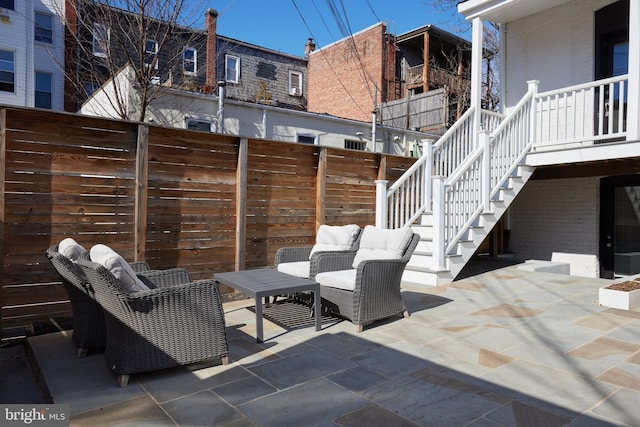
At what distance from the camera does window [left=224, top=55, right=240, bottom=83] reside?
16.8m

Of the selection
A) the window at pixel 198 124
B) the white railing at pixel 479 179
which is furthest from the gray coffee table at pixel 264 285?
the window at pixel 198 124

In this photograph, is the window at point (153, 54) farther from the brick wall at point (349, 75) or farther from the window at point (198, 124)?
the brick wall at point (349, 75)

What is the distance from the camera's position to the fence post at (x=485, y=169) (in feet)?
21.2

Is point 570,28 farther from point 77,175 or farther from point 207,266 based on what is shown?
point 77,175

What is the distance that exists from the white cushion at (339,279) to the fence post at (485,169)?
3244 millimetres

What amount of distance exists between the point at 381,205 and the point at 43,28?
14.0 m

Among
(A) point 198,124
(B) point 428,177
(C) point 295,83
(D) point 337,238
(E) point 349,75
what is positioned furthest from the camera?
(C) point 295,83

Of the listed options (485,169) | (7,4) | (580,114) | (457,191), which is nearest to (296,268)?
(457,191)

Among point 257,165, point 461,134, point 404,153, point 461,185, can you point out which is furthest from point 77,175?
point 404,153

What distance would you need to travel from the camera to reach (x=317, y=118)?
1133 centimetres

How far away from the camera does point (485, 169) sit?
649cm

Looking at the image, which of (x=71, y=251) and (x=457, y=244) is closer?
(x=71, y=251)

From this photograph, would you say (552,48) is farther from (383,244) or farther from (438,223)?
(383,244)

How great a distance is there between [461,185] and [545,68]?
374 cm
